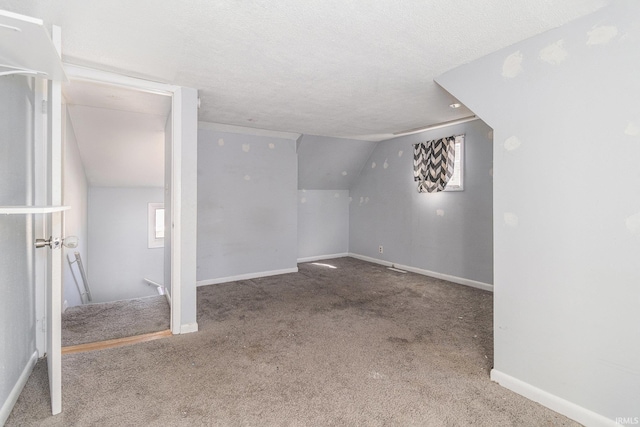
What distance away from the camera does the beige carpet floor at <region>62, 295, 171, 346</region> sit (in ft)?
8.45

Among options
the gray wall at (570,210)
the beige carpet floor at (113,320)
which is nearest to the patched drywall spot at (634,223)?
the gray wall at (570,210)

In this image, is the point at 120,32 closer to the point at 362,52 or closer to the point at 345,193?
the point at 362,52

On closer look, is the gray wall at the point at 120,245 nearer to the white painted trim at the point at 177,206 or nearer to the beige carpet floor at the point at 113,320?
the beige carpet floor at the point at 113,320

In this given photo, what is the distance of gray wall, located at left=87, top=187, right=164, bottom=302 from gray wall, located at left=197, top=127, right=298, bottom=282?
159cm

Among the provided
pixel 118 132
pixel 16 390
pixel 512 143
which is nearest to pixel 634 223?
pixel 512 143

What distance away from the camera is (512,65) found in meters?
1.87

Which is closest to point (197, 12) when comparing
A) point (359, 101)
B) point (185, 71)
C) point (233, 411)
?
point (185, 71)

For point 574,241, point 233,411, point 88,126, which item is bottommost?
point 233,411

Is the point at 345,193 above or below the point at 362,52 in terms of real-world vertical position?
below

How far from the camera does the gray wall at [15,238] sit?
5.11 feet

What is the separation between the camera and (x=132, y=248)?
5051 millimetres

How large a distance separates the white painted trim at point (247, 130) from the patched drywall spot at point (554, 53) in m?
3.31

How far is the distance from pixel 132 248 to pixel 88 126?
7.32ft

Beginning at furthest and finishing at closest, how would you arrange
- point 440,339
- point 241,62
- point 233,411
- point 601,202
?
point 440,339 < point 241,62 < point 233,411 < point 601,202
